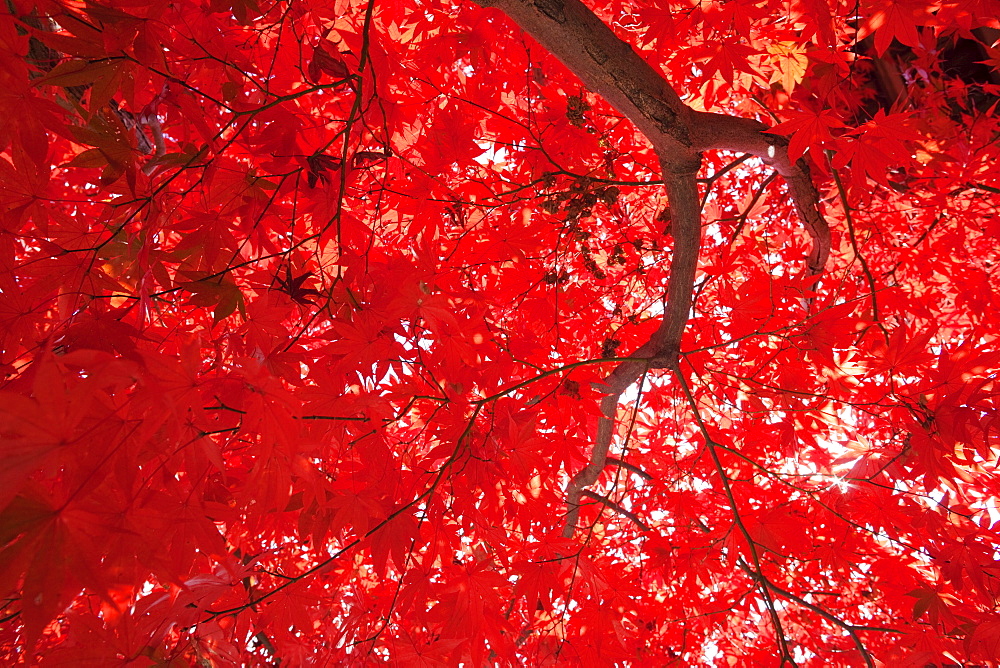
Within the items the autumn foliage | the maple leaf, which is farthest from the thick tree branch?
the maple leaf

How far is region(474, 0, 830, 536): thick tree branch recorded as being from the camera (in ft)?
4.14

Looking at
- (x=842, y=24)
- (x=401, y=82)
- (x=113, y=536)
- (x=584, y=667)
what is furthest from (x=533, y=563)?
(x=842, y=24)

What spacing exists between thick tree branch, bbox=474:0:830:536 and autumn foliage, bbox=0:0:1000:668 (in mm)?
10

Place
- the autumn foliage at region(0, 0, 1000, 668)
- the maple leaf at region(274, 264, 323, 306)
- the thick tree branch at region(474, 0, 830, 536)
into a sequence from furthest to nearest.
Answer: the thick tree branch at region(474, 0, 830, 536)
the maple leaf at region(274, 264, 323, 306)
the autumn foliage at region(0, 0, 1000, 668)

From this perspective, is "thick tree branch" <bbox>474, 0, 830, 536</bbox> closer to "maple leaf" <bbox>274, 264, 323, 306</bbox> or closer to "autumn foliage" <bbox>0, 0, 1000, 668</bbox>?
"autumn foliage" <bbox>0, 0, 1000, 668</bbox>

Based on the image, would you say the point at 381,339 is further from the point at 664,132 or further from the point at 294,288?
the point at 664,132

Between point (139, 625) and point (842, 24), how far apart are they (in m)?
3.52

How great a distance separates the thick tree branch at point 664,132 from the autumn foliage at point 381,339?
0.4 inches

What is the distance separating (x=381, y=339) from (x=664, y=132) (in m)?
0.99

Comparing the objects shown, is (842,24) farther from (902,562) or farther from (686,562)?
(686,562)

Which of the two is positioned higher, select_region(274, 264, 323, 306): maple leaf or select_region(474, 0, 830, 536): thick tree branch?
select_region(474, 0, 830, 536): thick tree branch

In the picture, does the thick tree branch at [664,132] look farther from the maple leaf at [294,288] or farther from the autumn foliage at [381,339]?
the maple leaf at [294,288]

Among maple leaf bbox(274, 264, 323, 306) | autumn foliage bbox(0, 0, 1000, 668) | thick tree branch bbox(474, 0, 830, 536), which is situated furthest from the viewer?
thick tree branch bbox(474, 0, 830, 536)

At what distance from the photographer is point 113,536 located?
2.14 feet
